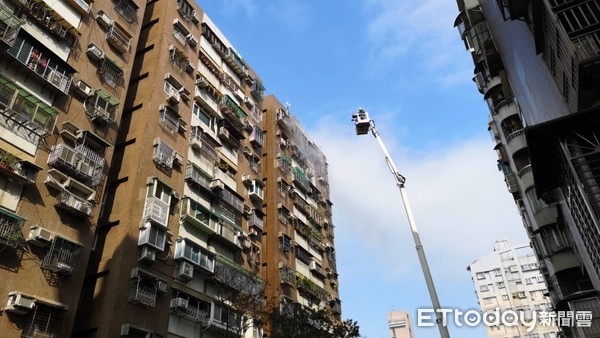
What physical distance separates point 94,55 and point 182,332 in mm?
14593

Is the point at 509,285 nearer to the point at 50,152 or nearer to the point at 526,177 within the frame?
the point at 526,177

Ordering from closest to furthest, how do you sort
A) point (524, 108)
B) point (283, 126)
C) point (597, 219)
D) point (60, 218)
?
point (597, 219)
point (60, 218)
point (524, 108)
point (283, 126)

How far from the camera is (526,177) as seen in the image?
81.8 ft

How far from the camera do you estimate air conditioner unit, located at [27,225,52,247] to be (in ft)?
58.1

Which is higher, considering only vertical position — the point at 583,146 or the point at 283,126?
the point at 283,126

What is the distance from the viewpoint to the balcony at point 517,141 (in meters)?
25.8

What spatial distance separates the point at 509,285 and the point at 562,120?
A: 7000cm

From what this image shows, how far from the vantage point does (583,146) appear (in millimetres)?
12016

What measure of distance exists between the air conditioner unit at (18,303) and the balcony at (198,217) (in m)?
10.1

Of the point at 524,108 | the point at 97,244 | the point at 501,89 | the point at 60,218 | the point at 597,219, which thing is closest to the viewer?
the point at 597,219

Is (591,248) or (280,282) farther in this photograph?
(280,282)

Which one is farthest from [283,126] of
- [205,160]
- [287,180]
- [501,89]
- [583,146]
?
[583,146]

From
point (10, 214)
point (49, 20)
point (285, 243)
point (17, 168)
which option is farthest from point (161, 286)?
point (285, 243)

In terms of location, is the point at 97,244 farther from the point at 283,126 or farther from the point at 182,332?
the point at 283,126
